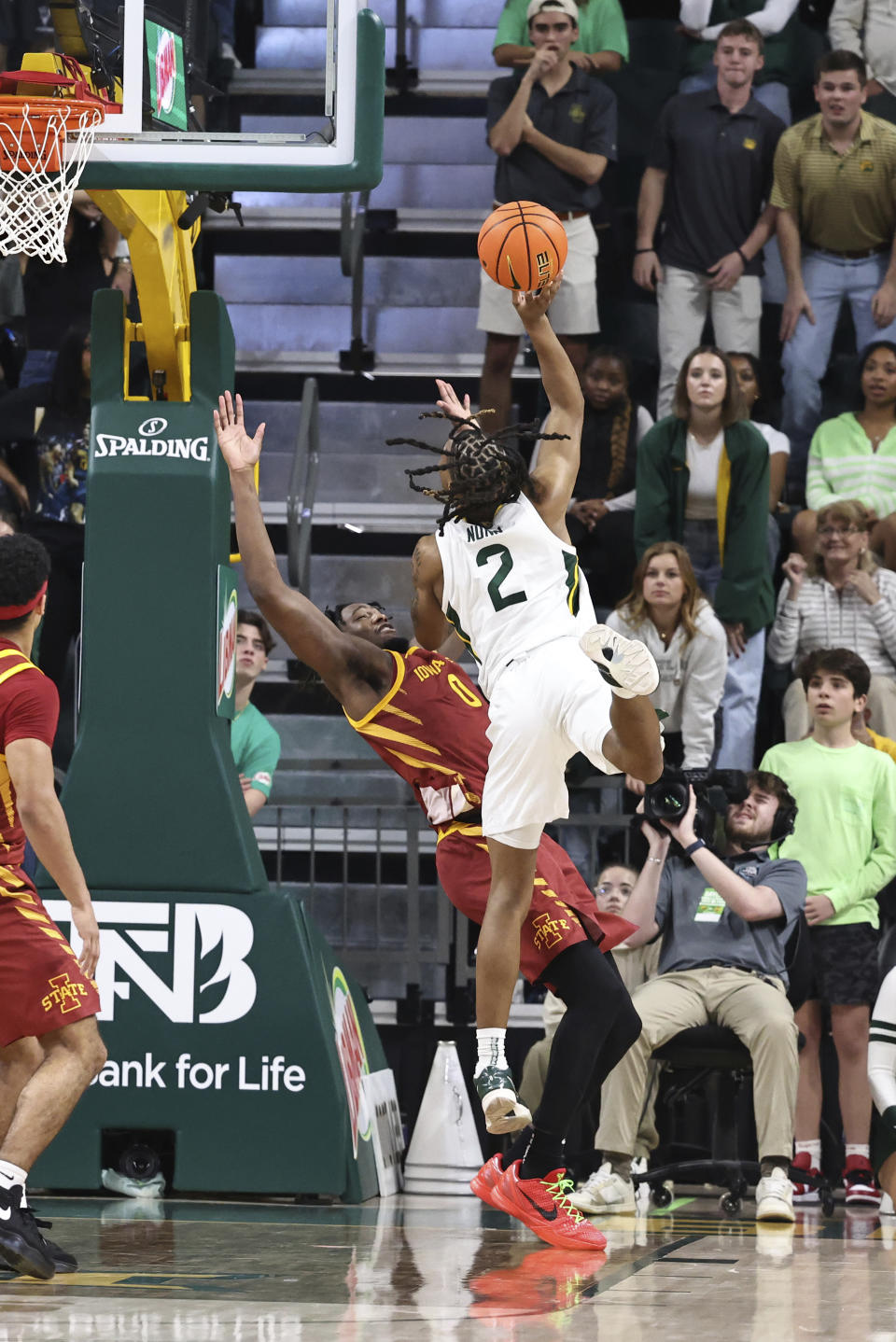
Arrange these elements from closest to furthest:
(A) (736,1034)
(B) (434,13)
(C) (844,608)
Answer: (A) (736,1034) → (C) (844,608) → (B) (434,13)

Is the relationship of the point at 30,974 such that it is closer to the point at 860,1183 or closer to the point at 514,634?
the point at 514,634

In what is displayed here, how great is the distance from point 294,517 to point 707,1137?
13.7 feet

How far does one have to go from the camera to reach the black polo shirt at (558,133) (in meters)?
11.8

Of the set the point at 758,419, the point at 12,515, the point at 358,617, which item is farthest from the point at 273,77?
the point at 358,617

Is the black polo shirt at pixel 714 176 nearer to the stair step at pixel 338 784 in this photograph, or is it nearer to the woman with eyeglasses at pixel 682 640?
the woman with eyeglasses at pixel 682 640

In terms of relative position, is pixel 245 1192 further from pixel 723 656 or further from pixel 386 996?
pixel 723 656

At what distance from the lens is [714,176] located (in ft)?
39.3

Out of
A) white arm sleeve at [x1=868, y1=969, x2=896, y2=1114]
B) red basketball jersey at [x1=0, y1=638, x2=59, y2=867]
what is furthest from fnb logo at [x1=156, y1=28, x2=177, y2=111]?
white arm sleeve at [x1=868, y1=969, x2=896, y2=1114]

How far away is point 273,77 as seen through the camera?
14.1 m

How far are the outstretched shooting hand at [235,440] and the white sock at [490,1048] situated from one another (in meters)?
2.21

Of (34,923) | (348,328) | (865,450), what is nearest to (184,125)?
(34,923)

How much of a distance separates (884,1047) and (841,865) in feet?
7.38

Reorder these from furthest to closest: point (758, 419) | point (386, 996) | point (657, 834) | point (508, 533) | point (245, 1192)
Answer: point (758, 419) → point (386, 996) → point (657, 834) → point (245, 1192) → point (508, 533)

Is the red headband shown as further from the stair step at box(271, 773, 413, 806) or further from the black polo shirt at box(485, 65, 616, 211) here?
the black polo shirt at box(485, 65, 616, 211)
